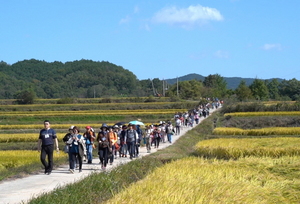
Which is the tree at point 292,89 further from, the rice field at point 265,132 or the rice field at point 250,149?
the rice field at point 250,149

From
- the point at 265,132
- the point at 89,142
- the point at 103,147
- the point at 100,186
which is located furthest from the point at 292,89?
the point at 100,186

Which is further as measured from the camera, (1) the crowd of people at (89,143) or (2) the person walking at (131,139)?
(2) the person walking at (131,139)

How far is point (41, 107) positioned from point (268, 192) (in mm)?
65898

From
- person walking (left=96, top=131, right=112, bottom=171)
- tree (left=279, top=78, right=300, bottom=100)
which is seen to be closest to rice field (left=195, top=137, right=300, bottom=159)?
person walking (left=96, top=131, right=112, bottom=171)

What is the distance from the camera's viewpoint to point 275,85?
13775cm

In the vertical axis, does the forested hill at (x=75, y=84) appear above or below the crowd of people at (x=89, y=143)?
above

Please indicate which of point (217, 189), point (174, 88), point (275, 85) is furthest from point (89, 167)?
point (275, 85)

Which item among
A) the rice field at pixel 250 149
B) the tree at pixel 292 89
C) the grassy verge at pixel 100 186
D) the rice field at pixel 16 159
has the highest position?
the tree at pixel 292 89

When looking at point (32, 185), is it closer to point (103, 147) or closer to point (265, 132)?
point (103, 147)

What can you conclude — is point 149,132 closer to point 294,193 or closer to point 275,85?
point 294,193

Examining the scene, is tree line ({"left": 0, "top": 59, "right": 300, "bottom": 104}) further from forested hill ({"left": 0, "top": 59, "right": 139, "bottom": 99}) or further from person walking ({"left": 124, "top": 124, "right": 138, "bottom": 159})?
person walking ({"left": 124, "top": 124, "right": 138, "bottom": 159})

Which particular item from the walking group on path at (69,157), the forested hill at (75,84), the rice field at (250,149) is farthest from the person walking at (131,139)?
the forested hill at (75,84)

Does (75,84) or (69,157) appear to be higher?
(75,84)

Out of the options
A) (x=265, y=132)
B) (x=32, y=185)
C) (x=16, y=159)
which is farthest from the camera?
(x=265, y=132)
